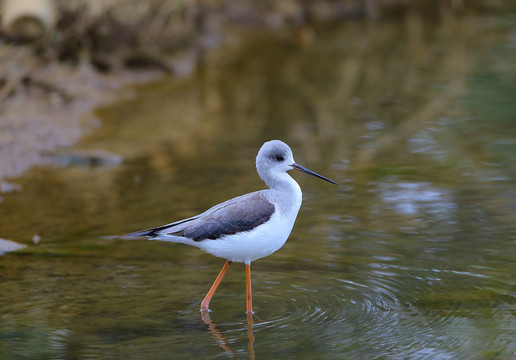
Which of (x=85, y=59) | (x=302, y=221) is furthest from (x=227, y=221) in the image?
Answer: (x=85, y=59)

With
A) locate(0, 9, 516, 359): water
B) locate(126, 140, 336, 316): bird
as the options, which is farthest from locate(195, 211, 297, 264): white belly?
Answer: locate(0, 9, 516, 359): water

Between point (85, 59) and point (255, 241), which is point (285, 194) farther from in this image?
point (85, 59)

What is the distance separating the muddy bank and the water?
448mm

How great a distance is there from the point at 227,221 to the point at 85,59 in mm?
8081

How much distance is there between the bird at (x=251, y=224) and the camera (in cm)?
561

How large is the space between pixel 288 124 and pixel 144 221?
3.80m

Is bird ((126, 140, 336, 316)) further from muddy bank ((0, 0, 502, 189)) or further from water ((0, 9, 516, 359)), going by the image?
muddy bank ((0, 0, 502, 189))

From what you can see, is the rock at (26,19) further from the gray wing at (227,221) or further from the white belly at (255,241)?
the white belly at (255,241)

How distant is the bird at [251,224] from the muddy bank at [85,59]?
4220mm

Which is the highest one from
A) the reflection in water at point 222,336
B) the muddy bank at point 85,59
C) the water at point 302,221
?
the muddy bank at point 85,59

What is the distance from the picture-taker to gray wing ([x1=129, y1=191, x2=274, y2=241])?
5.64 metres

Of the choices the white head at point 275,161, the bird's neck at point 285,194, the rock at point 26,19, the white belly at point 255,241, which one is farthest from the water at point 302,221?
the rock at point 26,19

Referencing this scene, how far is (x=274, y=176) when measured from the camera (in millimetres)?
5895

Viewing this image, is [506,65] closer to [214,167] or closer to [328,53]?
[328,53]
